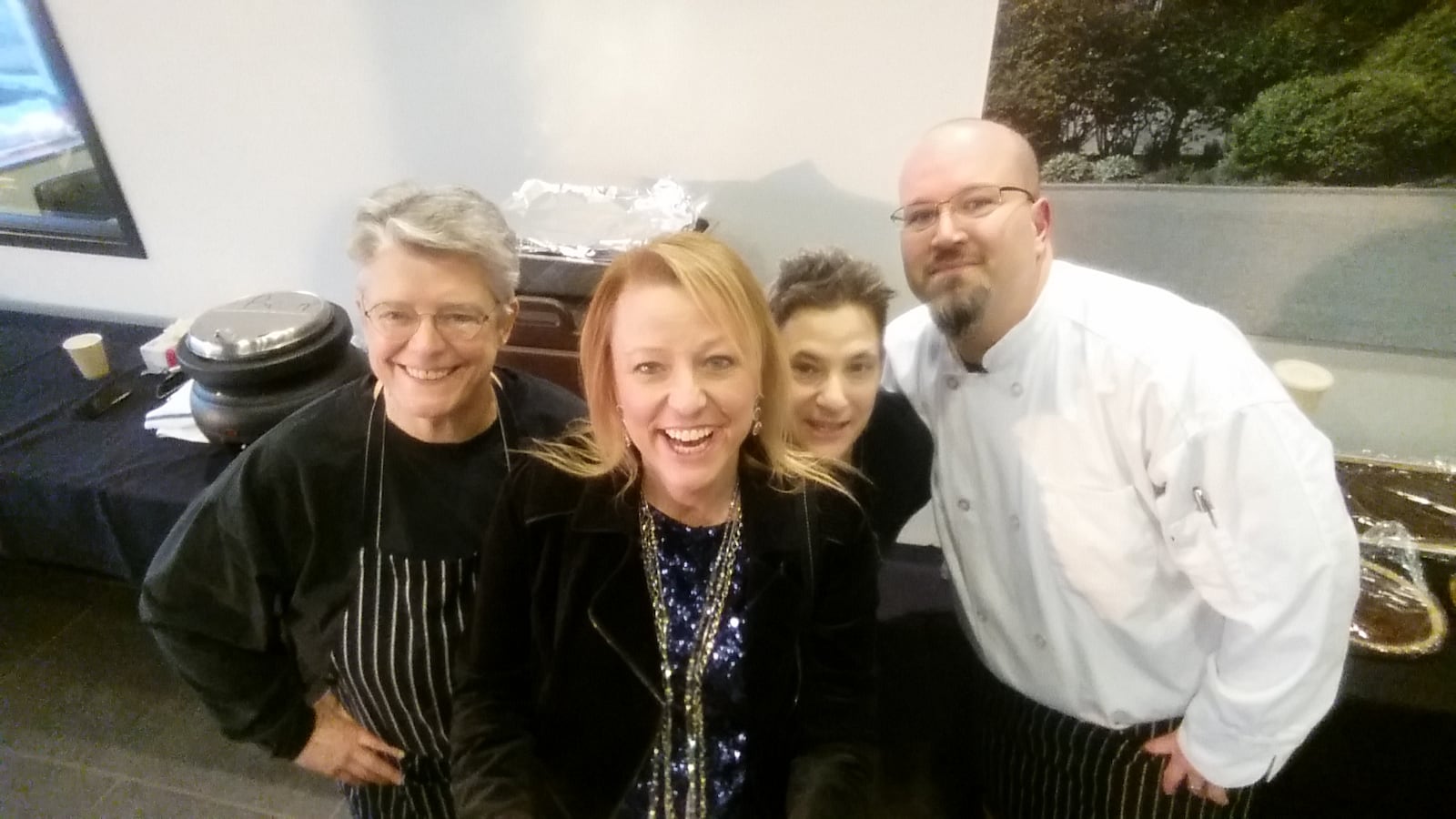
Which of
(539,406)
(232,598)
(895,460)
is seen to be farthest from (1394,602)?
(232,598)

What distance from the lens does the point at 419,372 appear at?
1.04m

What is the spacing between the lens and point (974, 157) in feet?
3.74

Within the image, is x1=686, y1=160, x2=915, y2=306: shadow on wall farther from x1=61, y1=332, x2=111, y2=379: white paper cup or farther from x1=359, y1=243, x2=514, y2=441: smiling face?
x1=61, y1=332, x2=111, y2=379: white paper cup

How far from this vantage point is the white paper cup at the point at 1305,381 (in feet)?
5.26

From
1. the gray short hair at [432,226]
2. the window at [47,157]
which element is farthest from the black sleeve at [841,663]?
the window at [47,157]

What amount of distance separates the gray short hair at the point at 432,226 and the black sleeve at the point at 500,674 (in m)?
0.29

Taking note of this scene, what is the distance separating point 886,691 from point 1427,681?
0.85 meters

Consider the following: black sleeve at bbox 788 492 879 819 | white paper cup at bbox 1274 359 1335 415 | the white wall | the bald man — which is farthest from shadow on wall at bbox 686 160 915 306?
black sleeve at bbox 788 492 879 819

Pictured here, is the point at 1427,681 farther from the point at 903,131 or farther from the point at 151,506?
the point at 151,506

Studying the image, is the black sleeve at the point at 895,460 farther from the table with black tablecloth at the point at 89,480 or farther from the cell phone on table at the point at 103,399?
the cell phone on table at the point at 103,399

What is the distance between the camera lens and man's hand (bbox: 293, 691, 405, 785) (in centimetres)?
118

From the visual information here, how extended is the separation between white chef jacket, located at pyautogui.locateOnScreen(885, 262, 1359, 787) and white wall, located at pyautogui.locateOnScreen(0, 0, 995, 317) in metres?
0.61

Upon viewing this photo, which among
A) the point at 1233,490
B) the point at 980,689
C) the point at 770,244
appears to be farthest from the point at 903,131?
the point at 980,689

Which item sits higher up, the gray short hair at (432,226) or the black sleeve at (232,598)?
the gray short hair at (432,226)
